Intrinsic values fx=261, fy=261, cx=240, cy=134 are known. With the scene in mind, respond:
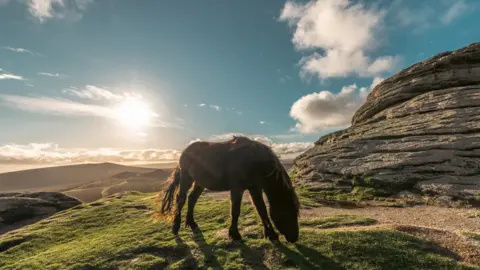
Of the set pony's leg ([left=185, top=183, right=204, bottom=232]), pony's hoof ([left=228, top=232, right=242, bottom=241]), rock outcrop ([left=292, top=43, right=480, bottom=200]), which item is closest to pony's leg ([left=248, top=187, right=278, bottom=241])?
pony's hoof ([left=228, top=232, right=242, bottom=241])

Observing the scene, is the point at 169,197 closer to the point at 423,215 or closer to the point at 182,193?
the point at 182,193

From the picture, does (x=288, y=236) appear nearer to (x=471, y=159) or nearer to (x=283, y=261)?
(x=283, y=261)

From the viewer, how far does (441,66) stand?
3130 cm

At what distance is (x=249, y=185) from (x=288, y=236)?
199cm

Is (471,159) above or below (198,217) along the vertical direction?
above

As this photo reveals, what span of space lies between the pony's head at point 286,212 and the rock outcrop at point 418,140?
14.2 meters

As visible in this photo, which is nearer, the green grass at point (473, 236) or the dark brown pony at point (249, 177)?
the green grass at point (473, 236)

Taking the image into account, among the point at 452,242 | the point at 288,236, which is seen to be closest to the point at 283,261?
the point at 288,236

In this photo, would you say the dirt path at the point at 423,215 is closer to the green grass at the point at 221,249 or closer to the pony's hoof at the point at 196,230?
the green grass at the point at 221,249

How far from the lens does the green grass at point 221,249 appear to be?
7320 millimetres

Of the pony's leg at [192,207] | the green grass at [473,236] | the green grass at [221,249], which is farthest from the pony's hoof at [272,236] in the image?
the green grass at [473,236]

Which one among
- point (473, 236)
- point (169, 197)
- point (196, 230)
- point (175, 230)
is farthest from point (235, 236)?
point (473, 236)

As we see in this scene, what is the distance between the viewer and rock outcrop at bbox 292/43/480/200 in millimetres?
18797

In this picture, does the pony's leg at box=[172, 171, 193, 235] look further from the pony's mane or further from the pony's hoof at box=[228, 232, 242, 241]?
the pony's mane
